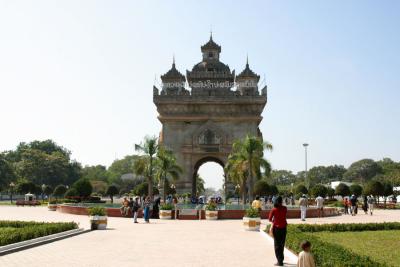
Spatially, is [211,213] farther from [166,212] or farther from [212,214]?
[166,212]

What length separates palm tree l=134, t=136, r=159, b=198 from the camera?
45906mm

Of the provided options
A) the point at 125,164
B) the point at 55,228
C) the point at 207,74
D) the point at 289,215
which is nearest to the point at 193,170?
the point at 207,74

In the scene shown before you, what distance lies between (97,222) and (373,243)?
1246 centimetres

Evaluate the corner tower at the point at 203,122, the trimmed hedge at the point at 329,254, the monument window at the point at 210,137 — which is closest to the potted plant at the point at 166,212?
the trimmed hedge at the point at 329,254

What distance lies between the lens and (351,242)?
59.1 ft

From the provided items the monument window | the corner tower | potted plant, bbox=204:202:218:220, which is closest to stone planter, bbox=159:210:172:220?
potted plant, bbox=204:202:218:220

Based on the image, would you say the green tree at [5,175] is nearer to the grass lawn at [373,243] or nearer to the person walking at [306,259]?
the grass lawn at [373,243]

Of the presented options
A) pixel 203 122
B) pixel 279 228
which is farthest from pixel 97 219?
pixel 203 122

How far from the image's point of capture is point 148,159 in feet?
155

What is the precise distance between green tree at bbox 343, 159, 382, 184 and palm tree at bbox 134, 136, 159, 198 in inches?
4227

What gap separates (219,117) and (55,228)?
47.8m

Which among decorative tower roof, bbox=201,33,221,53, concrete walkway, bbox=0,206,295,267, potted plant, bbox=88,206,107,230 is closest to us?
concrete walkway, bbox=0,206,295,267

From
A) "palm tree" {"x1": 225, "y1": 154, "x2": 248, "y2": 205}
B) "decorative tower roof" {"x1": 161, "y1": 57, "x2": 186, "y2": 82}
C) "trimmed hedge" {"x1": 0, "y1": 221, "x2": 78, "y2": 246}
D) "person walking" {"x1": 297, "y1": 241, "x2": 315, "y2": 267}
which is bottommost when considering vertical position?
"trimmed hedge" {"x1": 0, "y1": 221, "x2": 78, "y2": 246}

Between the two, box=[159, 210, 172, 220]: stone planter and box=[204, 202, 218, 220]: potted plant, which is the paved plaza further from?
box=[159, 210, 172, 220]: stone planter
